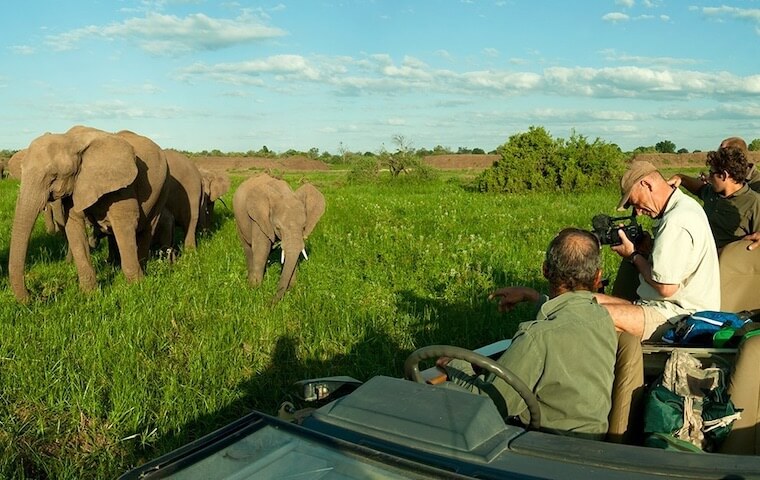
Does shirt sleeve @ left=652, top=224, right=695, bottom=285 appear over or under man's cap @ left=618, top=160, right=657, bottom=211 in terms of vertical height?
under

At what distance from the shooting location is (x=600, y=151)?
2577cm

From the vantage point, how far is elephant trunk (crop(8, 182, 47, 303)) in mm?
8312

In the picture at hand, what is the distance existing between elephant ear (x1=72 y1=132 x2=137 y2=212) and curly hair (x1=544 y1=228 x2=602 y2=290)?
720cm

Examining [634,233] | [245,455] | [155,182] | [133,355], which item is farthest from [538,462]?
[155,182]

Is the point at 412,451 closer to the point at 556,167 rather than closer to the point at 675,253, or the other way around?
the point at 675,253

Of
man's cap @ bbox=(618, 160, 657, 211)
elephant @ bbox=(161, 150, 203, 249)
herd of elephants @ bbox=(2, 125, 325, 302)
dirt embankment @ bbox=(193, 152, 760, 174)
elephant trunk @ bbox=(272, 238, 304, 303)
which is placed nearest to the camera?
man's cap @ bbox=(618, 160, 657, 211)

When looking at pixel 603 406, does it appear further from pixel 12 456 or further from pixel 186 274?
pixel 186 274

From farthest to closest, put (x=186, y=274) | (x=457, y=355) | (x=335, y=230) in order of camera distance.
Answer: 1. (x=335, y=230)
2. (x=186, y=274)
3. (x=457, y=355)

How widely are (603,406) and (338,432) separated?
1.31 meters

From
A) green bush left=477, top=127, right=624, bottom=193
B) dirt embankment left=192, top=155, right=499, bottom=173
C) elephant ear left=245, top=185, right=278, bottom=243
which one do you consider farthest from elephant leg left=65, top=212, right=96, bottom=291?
dirt embankment left=192, top=155, right=499, bottom=173

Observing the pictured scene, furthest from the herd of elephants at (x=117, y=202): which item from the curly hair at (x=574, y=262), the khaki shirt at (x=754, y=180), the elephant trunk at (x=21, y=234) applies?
the curly hair at (x=574, y=262)

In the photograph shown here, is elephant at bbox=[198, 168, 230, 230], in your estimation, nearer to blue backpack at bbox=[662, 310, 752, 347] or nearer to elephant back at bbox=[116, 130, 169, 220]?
elephant back at bbox=[116, 130, 169, 220]

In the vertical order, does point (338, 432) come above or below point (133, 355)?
above

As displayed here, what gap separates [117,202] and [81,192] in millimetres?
690
